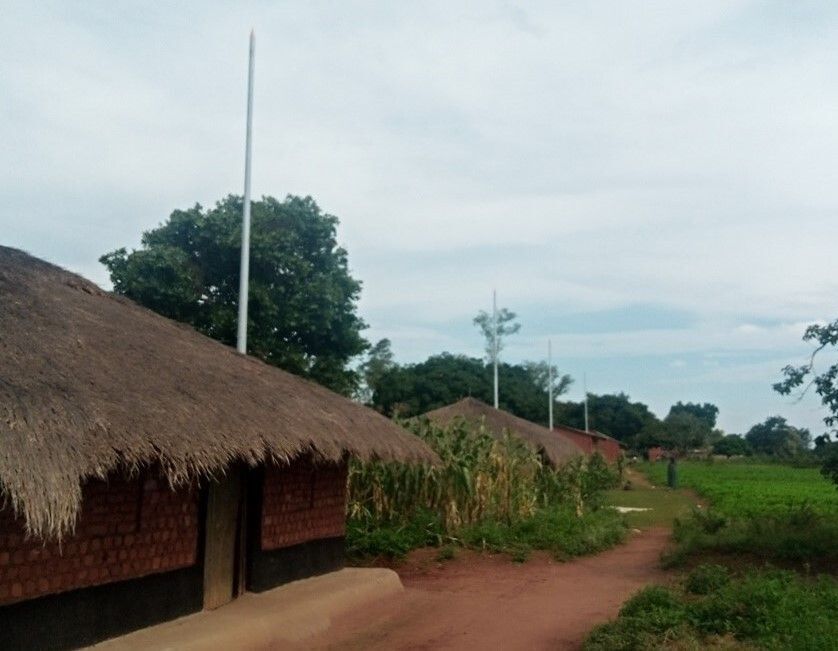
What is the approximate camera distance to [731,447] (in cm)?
8694

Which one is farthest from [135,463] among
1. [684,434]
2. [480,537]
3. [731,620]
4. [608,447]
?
[684,434]

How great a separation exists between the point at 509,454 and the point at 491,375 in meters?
33.7

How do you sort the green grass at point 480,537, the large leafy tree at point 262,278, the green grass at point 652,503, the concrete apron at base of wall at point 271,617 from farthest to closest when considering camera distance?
the green grass at point 652,503 → the large leafy tree at point 262,278 → the green grass at point 480,537 → the concrete apron at base of wall at point 271,617

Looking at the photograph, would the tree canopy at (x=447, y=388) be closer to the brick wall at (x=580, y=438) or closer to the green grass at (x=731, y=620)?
the brick wall at (x=580, y=438)

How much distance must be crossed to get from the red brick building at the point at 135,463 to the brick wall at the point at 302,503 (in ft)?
0.11

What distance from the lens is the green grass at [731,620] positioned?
8.02m

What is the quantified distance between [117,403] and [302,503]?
4865 millimetres

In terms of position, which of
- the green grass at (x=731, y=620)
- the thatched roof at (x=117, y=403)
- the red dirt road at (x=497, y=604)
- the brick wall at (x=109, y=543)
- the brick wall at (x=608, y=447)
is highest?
the brick wall at (x=608, y=447)

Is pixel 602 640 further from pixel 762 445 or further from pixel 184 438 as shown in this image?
pixel 762 445

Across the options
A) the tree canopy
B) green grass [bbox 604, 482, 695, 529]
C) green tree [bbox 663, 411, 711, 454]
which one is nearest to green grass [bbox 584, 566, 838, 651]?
green grass [bbox 604, 482, 695, 529]

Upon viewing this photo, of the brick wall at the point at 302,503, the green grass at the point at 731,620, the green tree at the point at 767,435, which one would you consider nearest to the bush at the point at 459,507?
the brick wall at the point at 302,503

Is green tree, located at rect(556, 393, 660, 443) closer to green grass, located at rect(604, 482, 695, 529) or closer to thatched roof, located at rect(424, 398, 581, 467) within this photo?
green grass, located at rect(604, 482, 695, 529)

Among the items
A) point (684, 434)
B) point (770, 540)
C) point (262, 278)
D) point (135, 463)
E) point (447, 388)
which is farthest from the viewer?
point (684, 434)

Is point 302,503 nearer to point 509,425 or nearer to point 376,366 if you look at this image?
point 509,425
